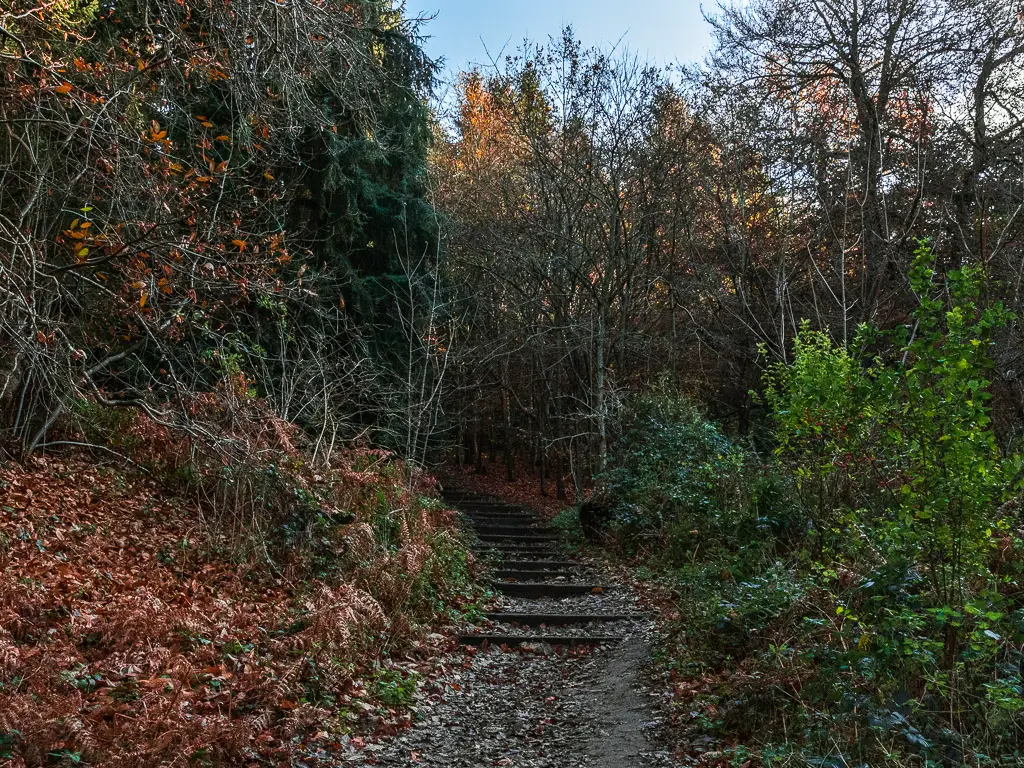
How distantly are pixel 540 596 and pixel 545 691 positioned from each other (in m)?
4.04

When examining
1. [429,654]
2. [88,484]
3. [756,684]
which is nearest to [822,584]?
[756,684]

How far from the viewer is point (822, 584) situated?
6.13m

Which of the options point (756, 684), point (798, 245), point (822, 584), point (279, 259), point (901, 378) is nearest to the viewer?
point (901, 378)

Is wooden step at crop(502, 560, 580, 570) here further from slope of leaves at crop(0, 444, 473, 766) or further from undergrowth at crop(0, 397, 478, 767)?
slope of leaves at crop(0, 444, 473, 766)

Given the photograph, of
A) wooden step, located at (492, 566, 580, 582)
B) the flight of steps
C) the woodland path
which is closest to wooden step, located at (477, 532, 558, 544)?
the flight of steps

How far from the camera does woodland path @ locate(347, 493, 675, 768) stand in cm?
527

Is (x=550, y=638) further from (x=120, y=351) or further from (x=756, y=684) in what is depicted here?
(x=120, y=351)

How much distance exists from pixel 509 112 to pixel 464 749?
1568 centimetres

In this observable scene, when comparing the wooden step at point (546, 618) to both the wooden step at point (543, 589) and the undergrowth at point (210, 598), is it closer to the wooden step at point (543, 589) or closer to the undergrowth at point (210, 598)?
the undergrowth at point (210, 598)

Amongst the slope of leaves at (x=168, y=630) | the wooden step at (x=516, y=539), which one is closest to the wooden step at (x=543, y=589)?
the slope of leaves at (x=168, y=630)

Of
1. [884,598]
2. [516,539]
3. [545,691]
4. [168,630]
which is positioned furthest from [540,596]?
[884,598]

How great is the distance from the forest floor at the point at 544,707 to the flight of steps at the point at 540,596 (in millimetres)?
59

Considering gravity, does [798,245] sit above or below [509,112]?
below

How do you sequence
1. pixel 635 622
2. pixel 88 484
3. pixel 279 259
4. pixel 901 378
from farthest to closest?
pixel 635 622
pixel 88 484
pixel 279 259
pixel 901 378
